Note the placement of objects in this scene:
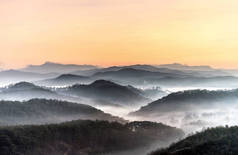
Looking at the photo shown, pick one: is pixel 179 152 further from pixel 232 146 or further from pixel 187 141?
pixel 187 141

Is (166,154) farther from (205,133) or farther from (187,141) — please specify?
(205,133)

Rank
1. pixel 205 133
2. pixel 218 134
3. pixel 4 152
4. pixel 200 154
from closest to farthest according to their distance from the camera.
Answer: pixel 200 154 < pixel 218 134 < pixel 205 133 < pixel 4 152

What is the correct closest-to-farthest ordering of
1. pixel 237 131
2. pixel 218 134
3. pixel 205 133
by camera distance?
pixel 237 131 < pixel 218 134 < pixel 205 133

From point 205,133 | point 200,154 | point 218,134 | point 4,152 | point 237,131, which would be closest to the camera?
point 200,154

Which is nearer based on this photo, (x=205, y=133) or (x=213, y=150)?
(x=213, y=150)

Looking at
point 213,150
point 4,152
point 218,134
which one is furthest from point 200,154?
point 4,152

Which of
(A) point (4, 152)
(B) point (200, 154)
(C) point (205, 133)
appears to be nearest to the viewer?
(B) point (200, 154)

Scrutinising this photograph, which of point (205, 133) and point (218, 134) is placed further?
point (205, 133)

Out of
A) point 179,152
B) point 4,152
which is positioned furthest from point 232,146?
point 4,152

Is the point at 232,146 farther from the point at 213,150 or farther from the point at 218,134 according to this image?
the point at 218,134
